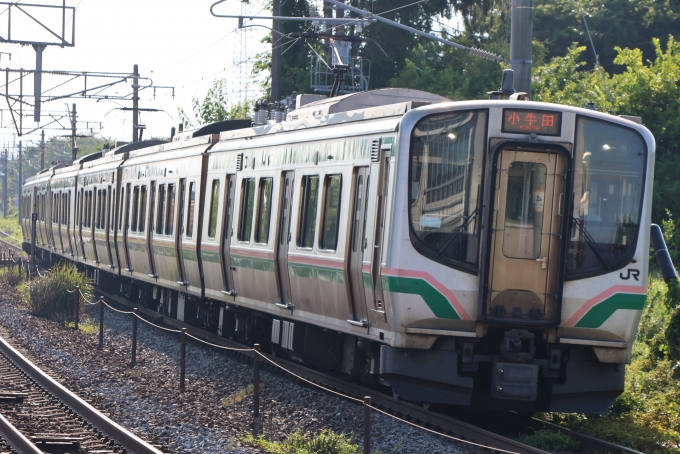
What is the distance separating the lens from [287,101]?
1631cm

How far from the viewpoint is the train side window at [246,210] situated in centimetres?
1384

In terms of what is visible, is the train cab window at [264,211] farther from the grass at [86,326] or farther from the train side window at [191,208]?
the grass at [86,326]

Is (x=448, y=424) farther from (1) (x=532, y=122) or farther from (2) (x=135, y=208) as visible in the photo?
(2) (x=135, y=208)

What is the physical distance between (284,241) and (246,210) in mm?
1648

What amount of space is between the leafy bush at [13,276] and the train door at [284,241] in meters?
17.7

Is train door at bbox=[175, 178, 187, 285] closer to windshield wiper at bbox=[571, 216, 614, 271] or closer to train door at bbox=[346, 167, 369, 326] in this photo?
train door at bbox=[346, 167, 369, 326]

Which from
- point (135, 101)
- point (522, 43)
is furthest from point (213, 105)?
point (522, 43)

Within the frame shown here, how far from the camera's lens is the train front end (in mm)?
9477

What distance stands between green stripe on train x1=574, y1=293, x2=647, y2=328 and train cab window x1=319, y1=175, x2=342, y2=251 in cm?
274

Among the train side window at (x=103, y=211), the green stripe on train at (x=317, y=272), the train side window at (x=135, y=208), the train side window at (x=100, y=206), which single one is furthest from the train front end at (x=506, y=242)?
the train side window at (x=100, y=206)

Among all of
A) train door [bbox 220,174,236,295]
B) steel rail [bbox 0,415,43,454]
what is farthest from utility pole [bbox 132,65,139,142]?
steel rail [bbox 0,415,43,454]

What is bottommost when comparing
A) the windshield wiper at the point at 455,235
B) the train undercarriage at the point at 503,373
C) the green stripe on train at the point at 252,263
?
the train undercarriage at the point at 503,373

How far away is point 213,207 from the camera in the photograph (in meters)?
15.5

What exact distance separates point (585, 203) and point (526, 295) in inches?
39.2
